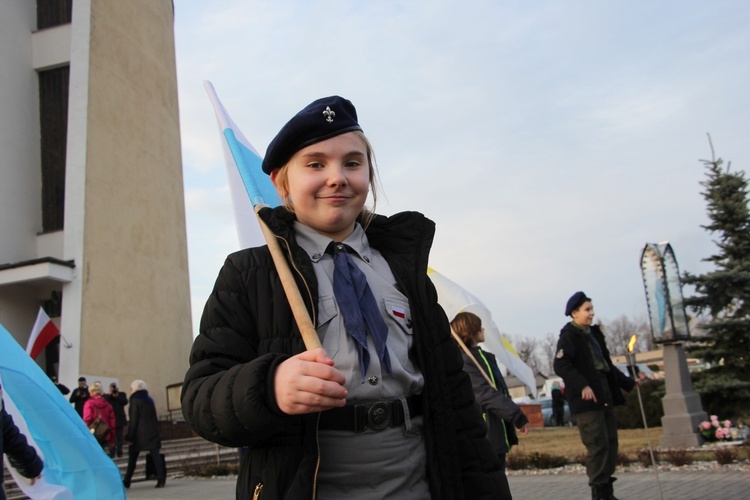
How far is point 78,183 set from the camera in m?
27.0

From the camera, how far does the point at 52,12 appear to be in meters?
30.5

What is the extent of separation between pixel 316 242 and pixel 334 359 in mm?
397

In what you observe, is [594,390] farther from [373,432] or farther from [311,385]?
[311,385]

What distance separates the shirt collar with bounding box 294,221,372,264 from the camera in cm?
215

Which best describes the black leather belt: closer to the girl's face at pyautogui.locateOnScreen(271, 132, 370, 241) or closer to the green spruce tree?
the girl's face at pyautogui.locateOnScreen(271, 132, 370, 241)

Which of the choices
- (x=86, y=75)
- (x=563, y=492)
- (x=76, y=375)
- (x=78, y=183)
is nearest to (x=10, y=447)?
(x=563, y=492)

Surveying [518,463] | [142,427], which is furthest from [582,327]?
[142,427]

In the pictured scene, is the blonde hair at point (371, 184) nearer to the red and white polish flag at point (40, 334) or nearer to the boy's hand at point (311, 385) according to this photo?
the boy's hand at point (311, 385)

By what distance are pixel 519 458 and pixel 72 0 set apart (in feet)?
85.5

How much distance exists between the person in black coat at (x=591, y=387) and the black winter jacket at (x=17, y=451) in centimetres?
509

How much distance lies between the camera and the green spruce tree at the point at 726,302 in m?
18.8

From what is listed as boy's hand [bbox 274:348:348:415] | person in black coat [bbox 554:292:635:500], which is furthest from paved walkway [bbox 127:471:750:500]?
boy's hand [bbox 274:348:348:415]

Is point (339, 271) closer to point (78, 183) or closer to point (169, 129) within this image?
point (78, 183)

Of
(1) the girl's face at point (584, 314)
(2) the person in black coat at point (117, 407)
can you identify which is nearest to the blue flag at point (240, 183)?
(1) the girl's face at point (584, 314)
